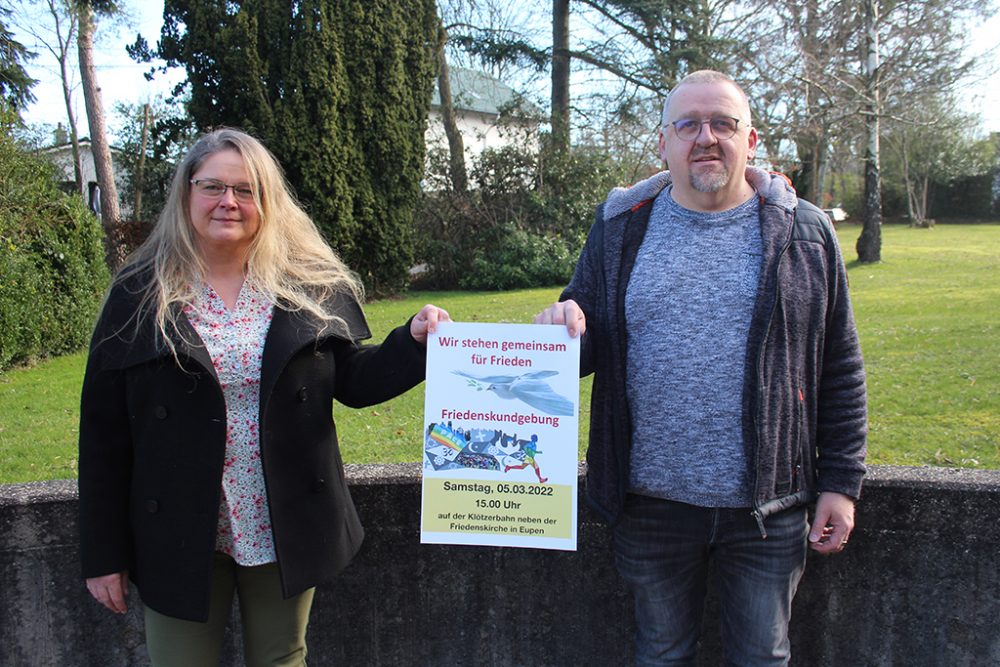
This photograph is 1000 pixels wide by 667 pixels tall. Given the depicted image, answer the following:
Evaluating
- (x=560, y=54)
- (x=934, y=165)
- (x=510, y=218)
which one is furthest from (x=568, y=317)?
(x=934, y=165)

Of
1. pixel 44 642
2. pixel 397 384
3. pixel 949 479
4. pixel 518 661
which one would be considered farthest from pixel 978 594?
pixel 44 642

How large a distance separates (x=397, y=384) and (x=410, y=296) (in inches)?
549

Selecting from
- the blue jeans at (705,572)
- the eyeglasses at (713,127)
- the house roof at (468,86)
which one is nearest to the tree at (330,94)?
the house roof at (468,86)

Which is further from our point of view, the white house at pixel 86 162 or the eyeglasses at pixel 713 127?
the white house at pixel 86 162

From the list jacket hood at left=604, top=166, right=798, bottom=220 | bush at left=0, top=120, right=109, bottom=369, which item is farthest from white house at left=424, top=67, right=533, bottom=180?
jacket hood at left=604, top=166, right=798, bottom=220

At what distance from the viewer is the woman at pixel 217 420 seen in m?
2.05

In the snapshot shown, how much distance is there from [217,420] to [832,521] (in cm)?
170

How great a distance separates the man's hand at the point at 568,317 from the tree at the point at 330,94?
12285 mm

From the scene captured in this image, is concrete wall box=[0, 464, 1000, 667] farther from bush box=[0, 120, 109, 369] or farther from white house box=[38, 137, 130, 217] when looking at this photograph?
white house box=[38, 137, 130, 217]

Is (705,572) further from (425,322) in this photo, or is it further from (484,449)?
(425,322)

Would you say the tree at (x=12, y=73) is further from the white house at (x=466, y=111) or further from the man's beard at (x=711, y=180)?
the man's beard at (x=711, y=180)

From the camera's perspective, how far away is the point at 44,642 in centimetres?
275

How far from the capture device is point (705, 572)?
2.26 meters

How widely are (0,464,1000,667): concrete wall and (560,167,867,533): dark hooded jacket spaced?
613 millimetres
